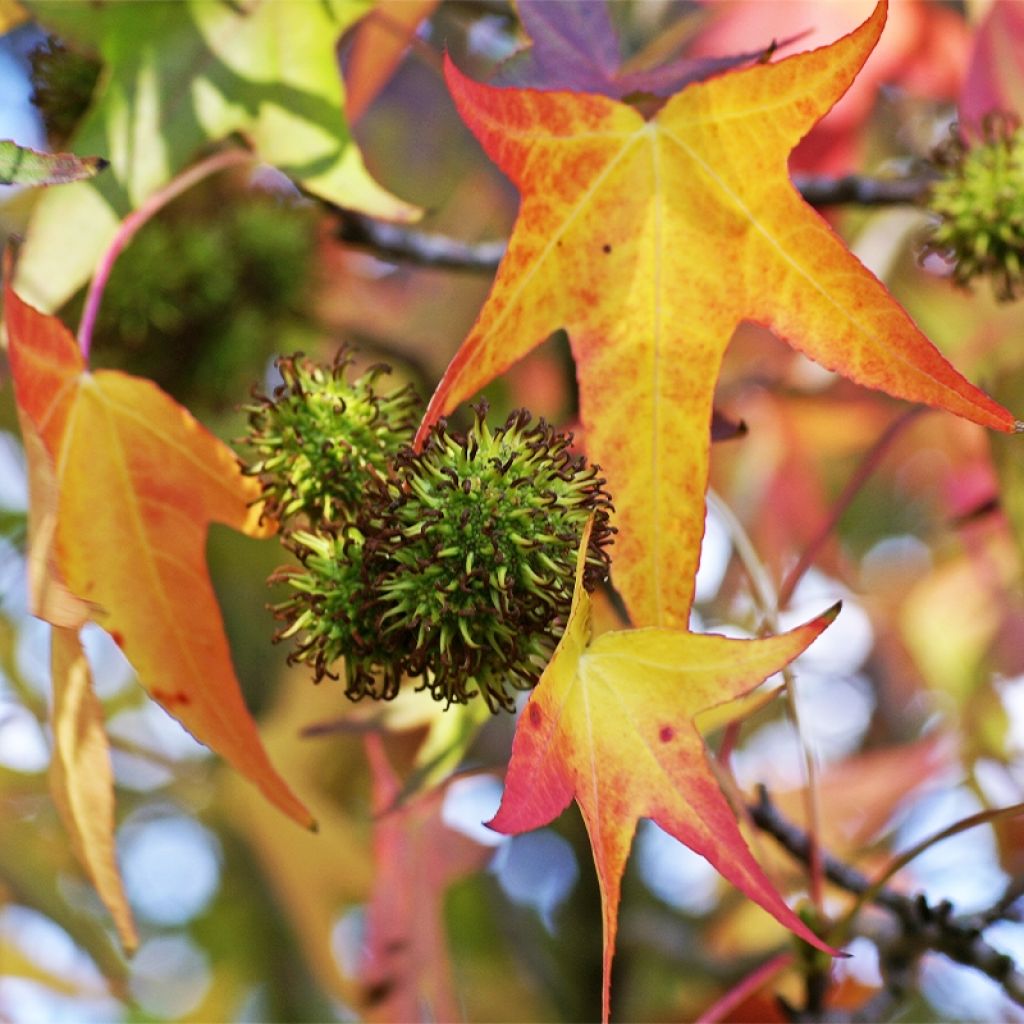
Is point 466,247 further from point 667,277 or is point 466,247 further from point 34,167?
point 34,167

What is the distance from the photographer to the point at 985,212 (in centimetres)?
104

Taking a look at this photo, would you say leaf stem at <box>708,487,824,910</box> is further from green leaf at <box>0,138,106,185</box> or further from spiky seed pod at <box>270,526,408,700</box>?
green leaf at <box>0,138,106,185</box>

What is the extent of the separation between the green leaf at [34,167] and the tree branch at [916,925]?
2.53 ft

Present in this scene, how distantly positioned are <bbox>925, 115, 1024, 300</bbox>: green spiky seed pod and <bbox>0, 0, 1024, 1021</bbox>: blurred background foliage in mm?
112

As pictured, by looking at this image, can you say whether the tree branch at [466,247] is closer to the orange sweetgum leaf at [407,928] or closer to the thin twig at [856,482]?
the thin twig at [856,482]

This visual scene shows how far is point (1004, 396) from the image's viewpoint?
1.22 m

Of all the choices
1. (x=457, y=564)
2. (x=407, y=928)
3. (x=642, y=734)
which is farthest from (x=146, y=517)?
(x=407, y=928)

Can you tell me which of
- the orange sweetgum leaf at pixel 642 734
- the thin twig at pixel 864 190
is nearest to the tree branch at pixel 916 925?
the orange sweetgum leaf at pixel 642 734

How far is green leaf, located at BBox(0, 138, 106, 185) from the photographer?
707 mm

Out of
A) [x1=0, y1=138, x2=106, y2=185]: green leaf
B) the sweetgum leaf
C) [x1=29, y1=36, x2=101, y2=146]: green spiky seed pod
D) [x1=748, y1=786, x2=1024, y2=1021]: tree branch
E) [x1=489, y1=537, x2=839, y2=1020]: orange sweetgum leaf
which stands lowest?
[x1=748, y1=786, x2=1024, y2=1021]: tree branch

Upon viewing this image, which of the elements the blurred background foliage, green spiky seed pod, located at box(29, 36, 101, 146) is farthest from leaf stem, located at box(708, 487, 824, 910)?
green spiky seed pod, located at box(29, 36, 101, 146)

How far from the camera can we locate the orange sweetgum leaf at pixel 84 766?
83 centimetres

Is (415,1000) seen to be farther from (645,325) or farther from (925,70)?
(925,70)

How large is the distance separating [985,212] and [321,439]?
0.59 meters
